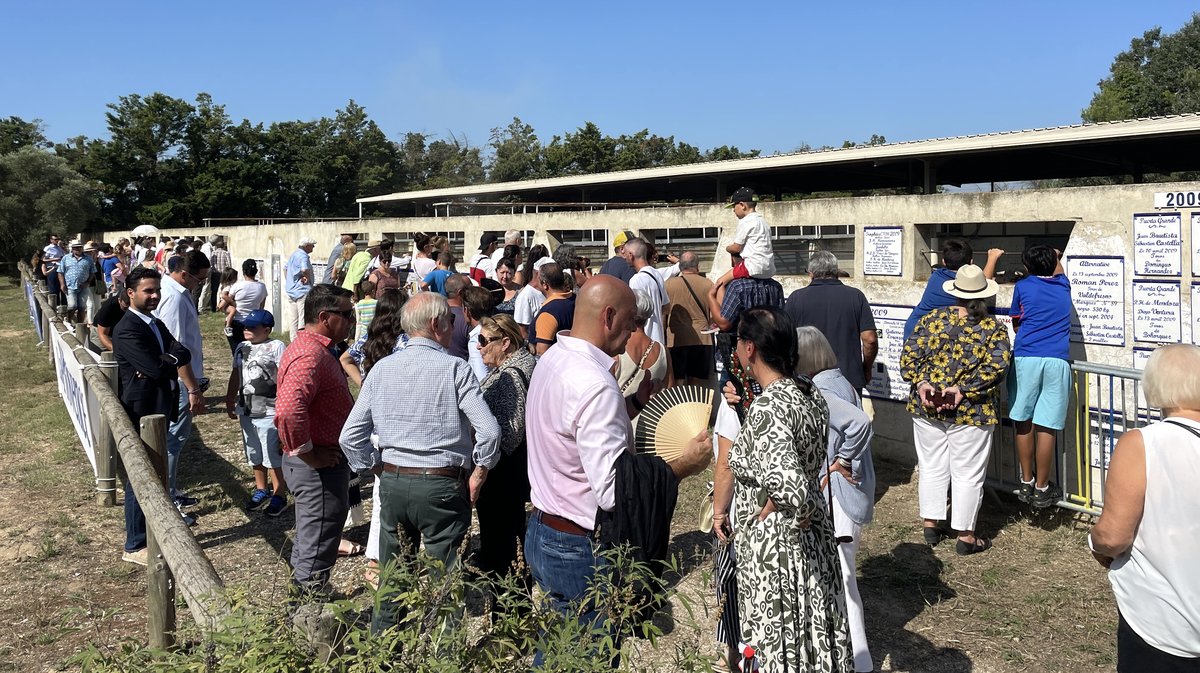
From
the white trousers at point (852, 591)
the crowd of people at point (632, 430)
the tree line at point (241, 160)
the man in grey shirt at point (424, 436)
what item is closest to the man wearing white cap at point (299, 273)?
the crowd of people at point (632, 430)

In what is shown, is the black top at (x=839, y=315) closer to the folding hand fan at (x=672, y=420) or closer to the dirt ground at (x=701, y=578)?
the dirt ground at (x=701, y=578)

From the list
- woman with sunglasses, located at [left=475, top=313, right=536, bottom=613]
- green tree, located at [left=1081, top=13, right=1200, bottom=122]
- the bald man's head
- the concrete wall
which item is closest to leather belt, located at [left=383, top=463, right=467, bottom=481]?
woman with sunglasses, located at [left=475, top=313, right=536, bottom=613]

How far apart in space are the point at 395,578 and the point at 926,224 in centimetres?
602

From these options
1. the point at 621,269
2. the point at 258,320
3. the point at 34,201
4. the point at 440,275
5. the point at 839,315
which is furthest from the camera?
the point at 34,201

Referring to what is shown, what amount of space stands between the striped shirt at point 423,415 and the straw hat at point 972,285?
3.49 meters

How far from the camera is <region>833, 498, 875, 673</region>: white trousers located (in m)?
4.21

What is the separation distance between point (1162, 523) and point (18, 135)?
6889 cm

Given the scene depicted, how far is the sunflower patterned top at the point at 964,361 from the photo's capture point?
5855 mm

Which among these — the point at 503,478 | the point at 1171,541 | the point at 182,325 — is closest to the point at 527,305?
the point at 182,325

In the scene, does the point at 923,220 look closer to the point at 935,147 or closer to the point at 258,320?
the point at 935,147

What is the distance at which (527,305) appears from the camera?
7.73 metres

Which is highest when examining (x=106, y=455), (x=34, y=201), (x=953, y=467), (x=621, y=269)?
(x=34, y=201)

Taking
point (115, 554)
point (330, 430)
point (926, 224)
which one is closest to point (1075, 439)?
point (926, 224)

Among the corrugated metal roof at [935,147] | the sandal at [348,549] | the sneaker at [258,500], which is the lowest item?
the sandal at [348,549]
